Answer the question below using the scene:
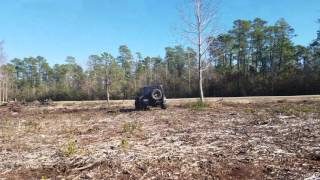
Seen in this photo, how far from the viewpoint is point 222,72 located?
68.8 metres

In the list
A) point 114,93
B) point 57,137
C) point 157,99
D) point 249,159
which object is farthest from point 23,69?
point 249,159

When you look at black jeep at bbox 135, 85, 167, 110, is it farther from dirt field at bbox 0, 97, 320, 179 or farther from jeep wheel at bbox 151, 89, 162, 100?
dirt field at bbox 0, 97, 320, 179

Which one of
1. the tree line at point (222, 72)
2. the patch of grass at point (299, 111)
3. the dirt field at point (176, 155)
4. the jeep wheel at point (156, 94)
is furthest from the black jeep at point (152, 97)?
the tree line at point (222, 72)

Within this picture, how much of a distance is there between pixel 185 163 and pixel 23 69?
360ft

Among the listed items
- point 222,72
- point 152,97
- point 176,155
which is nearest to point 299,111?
point 152,97

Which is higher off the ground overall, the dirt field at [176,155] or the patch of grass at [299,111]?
the patch of grass at [299,111]

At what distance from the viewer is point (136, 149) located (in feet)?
28.6

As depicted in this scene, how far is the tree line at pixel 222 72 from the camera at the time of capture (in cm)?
5706

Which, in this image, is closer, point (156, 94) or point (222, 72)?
point (156, 94)

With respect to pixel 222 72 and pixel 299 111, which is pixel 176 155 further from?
pixel 222 72

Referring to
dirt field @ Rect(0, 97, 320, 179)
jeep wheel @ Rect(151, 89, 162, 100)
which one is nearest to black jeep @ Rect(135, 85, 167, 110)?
jeep wheel @ Rect(151, 89, 162, 100)

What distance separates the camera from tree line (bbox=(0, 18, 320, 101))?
2247 inches

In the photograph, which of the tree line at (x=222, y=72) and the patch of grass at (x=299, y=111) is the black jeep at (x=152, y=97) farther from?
the tree line at (x=222, y=72)

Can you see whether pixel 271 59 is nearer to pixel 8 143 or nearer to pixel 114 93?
pixel 114 93
